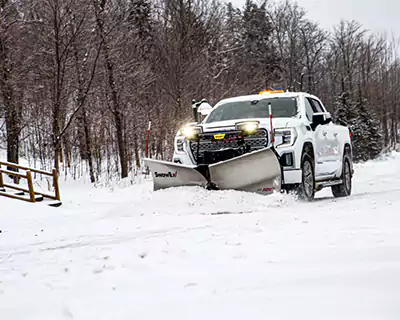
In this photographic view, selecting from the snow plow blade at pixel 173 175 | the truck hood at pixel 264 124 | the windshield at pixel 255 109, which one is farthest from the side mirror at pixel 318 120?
the snow plow blade at pixel 173 175

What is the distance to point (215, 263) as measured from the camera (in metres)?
3.66

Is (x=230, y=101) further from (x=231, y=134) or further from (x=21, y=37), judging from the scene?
(x=21, y=37)

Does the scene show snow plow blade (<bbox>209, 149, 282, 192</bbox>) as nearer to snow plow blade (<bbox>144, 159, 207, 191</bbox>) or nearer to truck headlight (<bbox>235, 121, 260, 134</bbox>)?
snow plow blade (<bbox>144, 159, 207, 191</bbox>)

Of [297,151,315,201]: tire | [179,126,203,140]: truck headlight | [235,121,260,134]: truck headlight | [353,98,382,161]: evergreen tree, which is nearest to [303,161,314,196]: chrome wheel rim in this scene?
[297,151,315,201]: tire

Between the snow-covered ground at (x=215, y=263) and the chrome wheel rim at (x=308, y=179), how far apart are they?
754 millimetres

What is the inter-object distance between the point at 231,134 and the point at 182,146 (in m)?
0.89

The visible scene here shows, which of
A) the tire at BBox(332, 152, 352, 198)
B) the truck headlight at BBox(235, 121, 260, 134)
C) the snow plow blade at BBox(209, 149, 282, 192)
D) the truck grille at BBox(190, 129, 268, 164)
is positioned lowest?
the tire at BBox(332, 152, 352, 198)

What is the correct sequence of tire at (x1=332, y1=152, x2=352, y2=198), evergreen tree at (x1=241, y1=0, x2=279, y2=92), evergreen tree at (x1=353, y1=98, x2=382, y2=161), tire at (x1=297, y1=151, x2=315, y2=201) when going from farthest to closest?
evergreen tree at (x1=241, y1=0, x2=279, y2=92) → evergreen tree at (x1=353, y1=98, x2=382, y2=161) → tire at (x1=332, y1=152, x2=352, y2=198) → tire at (x1=297, y1=151, x2=315, y2=201)

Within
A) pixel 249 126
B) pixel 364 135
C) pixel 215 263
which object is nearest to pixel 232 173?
pixel 249 126

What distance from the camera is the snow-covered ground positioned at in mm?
2641

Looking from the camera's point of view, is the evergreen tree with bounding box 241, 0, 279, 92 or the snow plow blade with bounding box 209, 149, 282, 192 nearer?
the snow plow blade with bounding box 209, 149, 282, 192

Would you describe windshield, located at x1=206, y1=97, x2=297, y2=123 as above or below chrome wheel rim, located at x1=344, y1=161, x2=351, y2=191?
above

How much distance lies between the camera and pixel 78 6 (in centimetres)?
1399

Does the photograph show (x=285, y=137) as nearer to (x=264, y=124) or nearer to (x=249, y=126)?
(x=264, y=124)
